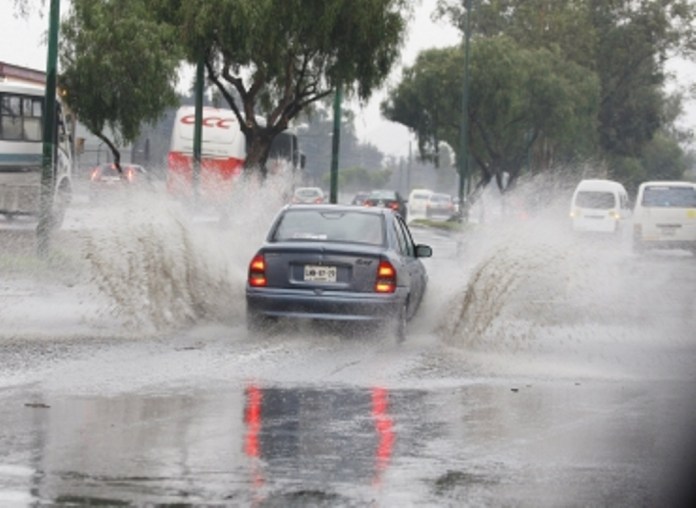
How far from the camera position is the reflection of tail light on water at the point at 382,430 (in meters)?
8.54

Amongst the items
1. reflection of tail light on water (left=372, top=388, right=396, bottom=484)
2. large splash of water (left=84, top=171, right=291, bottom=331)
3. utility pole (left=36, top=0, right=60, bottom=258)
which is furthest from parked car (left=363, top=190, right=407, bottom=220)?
reflection of tail light on water (left=372, top=388, right=396, bottom=484)

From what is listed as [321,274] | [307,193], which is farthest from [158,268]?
[307,193]

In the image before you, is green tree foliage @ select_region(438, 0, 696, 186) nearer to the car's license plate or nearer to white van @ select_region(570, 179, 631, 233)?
white van @ select_region(570, 179, 631, 233)

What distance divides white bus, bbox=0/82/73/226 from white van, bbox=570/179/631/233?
18294 millimetres

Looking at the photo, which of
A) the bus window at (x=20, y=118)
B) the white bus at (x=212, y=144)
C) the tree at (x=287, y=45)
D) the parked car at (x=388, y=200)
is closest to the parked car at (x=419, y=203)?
the parked car at (x=388, y=200)

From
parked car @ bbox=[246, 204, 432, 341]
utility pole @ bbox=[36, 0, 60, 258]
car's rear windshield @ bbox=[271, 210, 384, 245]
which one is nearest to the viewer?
parked car @ bbox=[246, 204, 432, 341]

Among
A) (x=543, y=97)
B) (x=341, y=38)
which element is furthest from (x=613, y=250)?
Result: (x=543, y=97)

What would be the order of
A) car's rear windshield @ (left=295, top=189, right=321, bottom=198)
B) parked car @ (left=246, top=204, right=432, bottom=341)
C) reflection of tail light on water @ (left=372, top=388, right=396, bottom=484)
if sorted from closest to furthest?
reflection of tail light on water @ (left=372, top=388, right=396, bottom=484) → parked car @ (left=246, top=204, right=432, bottom=341) → car's rear windshield @ (left=295, top=189, right=321, bottom=198)

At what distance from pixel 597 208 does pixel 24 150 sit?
→ 20.1 metres

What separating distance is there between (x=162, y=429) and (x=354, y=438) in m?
1.16

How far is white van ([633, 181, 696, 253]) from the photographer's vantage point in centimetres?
3969

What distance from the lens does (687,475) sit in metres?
8.55

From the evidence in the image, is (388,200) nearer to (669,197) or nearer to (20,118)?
(669,197)

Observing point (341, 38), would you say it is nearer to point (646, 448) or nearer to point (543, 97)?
point (646, 448)
